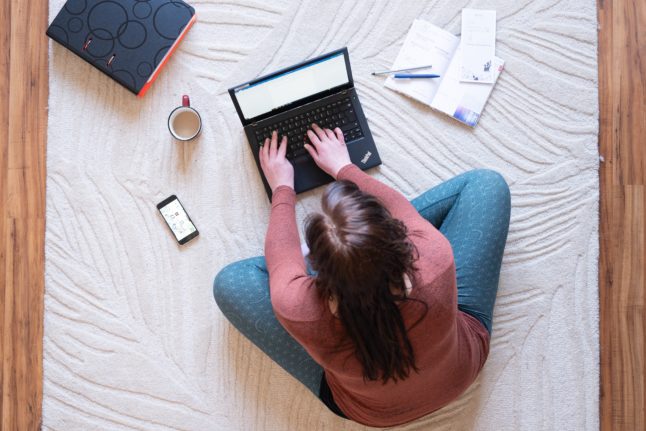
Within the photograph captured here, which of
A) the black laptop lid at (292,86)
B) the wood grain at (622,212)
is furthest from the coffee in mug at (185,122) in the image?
the wood grain at (622,212)

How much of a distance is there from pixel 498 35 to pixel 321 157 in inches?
22.7

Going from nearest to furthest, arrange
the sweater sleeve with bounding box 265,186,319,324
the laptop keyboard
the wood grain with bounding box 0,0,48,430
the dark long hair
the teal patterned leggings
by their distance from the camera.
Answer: the dark long hair
the sweater sleeve with bounding box 265,186,319,324
the teal patterned leggings
the laptop keyboard
the wood grain with bounding box 0,0,48,430

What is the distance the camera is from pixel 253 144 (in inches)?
50.1

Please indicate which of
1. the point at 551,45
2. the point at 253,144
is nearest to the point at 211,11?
the point at 253,144

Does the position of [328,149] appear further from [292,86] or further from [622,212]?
[622,212]

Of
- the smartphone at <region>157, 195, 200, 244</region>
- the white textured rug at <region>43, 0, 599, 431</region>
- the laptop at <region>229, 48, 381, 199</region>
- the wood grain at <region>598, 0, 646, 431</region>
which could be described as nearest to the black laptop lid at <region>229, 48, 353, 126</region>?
the laptop at <region>229, 48, 381, 199</region>

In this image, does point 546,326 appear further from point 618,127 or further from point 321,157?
point 321,157

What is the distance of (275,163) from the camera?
4.10 ft

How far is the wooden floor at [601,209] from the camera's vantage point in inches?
52.4

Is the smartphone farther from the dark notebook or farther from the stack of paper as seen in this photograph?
the stack of paper

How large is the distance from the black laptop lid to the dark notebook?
0.29m

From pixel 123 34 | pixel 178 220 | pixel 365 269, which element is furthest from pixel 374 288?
pixel 123 34

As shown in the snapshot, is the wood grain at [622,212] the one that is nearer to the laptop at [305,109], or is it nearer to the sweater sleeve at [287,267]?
the laptop at [305,109]

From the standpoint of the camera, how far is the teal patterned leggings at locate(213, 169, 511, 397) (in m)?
1.16
